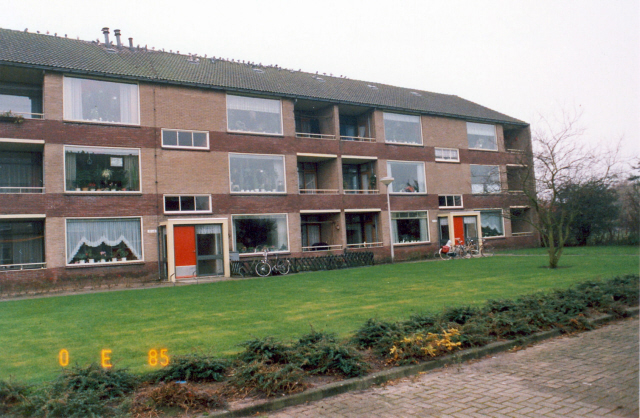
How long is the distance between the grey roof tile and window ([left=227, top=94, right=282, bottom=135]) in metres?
0.57

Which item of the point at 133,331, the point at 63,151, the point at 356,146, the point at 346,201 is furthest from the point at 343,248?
the point at 133,331

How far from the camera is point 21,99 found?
64.2ft

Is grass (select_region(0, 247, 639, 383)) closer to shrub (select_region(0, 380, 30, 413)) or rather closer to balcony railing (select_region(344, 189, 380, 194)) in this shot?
shrub (select_region(0, 380, 30, 413))

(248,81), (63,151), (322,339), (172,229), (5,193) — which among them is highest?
(248,81)

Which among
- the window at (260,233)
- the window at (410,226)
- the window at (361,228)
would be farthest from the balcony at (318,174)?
the window at (410,226)

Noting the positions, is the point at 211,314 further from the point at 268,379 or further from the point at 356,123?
the point at 356,123

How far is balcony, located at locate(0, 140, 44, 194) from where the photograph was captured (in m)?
18.8

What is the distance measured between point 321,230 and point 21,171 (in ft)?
49.0

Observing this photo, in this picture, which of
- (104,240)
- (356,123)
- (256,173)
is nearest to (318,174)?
(356,123)

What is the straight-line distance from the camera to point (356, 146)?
88.4ft

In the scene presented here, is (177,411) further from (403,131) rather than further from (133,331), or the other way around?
(403,131)

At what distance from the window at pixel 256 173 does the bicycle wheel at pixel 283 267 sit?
3.92 m

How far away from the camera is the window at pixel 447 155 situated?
100 ft

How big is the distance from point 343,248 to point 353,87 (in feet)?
35.2
